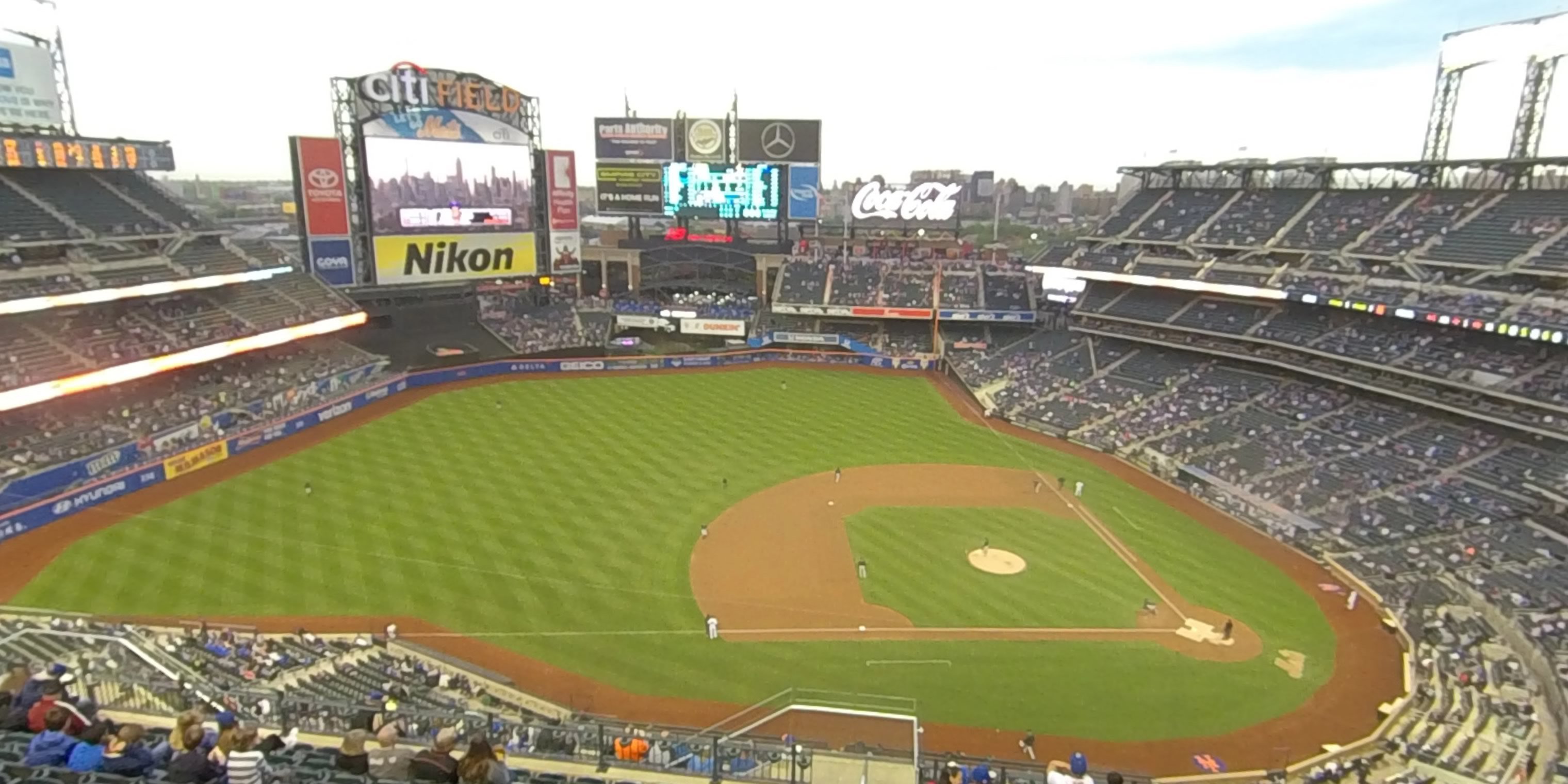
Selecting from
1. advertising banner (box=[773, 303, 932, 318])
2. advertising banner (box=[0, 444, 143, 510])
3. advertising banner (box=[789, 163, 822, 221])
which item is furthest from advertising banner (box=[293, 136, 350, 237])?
advertising banner (box=[789, 163, 822, 221])

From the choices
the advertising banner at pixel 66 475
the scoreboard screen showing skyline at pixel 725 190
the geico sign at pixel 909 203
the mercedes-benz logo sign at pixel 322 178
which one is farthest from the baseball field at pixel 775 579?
the scoreboard screen showing skyline at pixel 725 190

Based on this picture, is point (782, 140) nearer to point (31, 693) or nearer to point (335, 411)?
point (335, 411)

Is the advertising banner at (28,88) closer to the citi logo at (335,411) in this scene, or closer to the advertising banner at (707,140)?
the citi logo at (335,411)

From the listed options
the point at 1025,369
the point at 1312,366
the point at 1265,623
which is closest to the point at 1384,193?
the point at 1312,366

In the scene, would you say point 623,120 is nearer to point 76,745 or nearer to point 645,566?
point 645,566

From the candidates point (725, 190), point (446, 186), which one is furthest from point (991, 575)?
point (725, 190)

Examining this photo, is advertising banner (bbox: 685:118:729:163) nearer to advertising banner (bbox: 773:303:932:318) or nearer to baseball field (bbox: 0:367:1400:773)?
advertising banner (bbox: 773:303:932:318)
